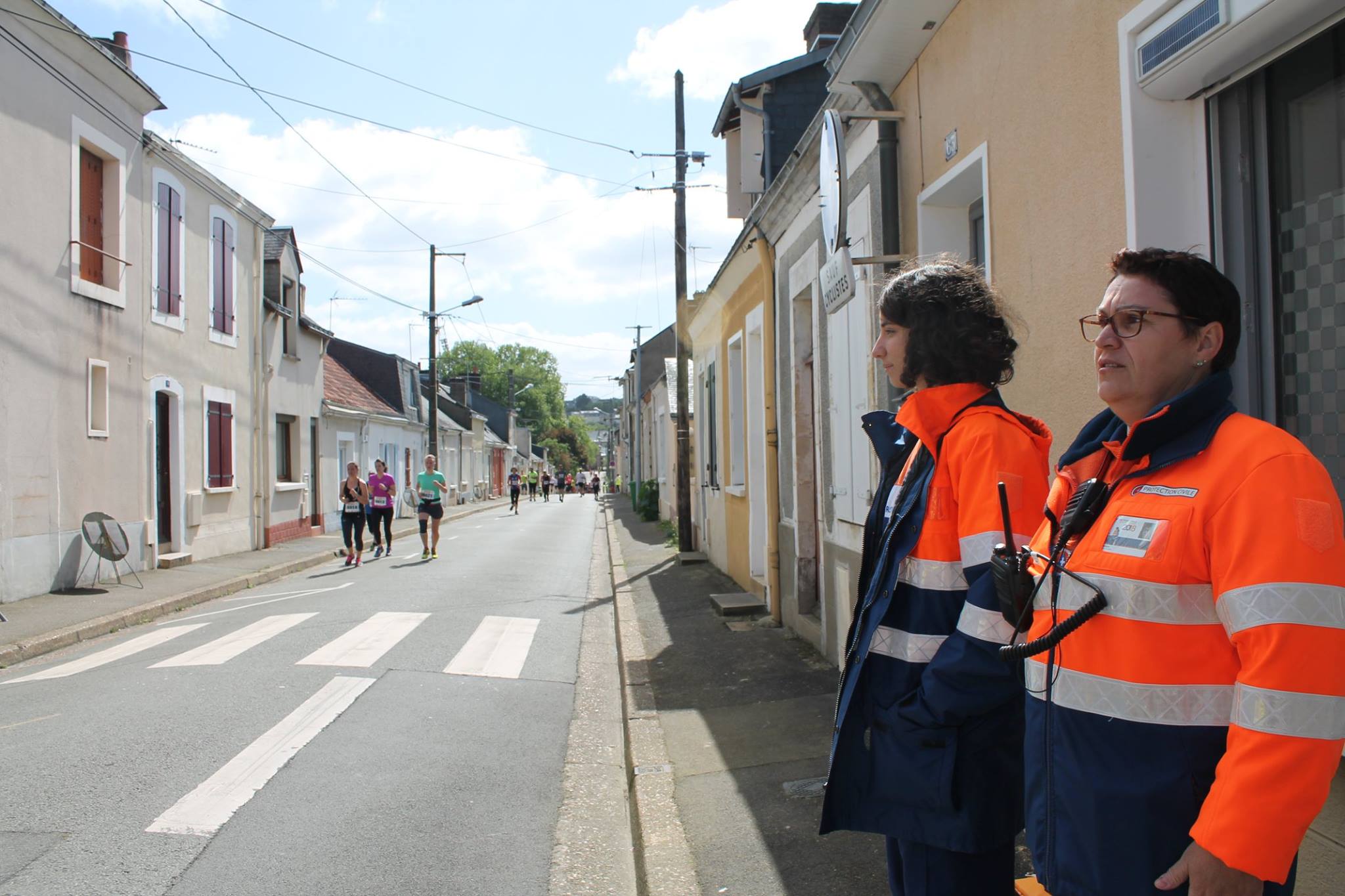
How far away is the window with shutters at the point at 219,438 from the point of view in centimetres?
1548

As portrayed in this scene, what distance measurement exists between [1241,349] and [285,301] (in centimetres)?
2015

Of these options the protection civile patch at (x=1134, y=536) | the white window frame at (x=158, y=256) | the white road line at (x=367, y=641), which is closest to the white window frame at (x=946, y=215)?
the protection civile patch at (x=1134, y=536)

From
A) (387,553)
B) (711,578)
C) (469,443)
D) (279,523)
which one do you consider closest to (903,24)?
(711,578)

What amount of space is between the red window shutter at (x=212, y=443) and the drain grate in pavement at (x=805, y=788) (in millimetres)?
13693

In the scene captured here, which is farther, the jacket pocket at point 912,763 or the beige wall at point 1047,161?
the beige wall at point 1047,161

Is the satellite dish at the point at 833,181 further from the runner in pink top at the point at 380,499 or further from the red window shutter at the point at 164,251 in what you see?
the runner in pink top at the point at 380,499

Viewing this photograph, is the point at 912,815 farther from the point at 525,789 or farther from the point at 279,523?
the point at 279,523

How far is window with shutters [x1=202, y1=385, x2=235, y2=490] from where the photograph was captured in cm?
1548

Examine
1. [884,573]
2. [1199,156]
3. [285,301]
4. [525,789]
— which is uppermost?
[285,301]

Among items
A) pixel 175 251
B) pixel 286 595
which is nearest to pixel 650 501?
pixel 175 251

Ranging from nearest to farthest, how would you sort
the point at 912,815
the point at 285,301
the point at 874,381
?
the point at 912,815 → the point at 874,381 → the point at 285,301

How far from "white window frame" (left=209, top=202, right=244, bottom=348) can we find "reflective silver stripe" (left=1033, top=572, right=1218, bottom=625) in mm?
16109

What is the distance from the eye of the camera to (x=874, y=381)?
5445 millimetres

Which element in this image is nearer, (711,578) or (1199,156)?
(1199,156)
